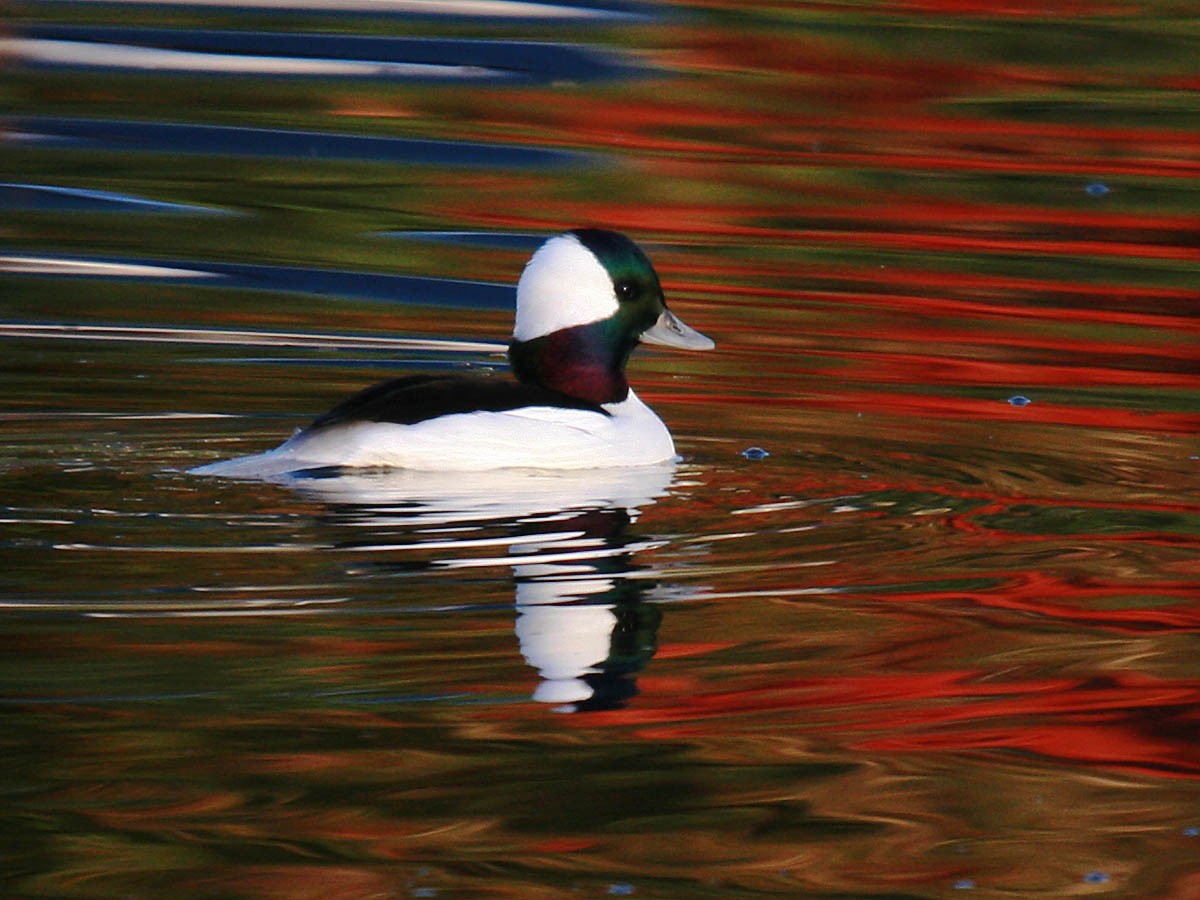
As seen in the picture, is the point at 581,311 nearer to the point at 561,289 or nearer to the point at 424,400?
the point at 561,289

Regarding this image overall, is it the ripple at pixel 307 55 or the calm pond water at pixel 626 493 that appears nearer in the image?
the calm pond water at pixel 626 493

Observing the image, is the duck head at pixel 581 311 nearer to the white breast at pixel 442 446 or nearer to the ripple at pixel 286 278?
the white breast at pixel 442 446

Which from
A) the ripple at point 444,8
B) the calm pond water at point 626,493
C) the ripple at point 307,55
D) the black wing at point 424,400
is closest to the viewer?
the calm pond water at point 626,493

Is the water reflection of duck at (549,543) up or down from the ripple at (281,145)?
down

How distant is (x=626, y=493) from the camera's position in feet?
23.6

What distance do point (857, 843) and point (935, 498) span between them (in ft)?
8.95

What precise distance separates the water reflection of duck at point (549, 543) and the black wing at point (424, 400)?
17cm

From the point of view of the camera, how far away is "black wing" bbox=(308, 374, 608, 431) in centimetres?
715

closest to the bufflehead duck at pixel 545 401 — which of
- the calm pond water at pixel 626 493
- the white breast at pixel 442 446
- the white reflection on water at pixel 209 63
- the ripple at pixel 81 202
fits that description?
the white breast at pixel 442 446

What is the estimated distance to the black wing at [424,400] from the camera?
715 cm

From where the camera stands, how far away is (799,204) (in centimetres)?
1216

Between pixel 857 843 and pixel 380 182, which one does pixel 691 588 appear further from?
pixel 380 182

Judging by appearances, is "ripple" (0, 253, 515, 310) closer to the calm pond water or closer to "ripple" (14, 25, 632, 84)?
the calm pond water

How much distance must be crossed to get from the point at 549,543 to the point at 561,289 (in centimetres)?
161
